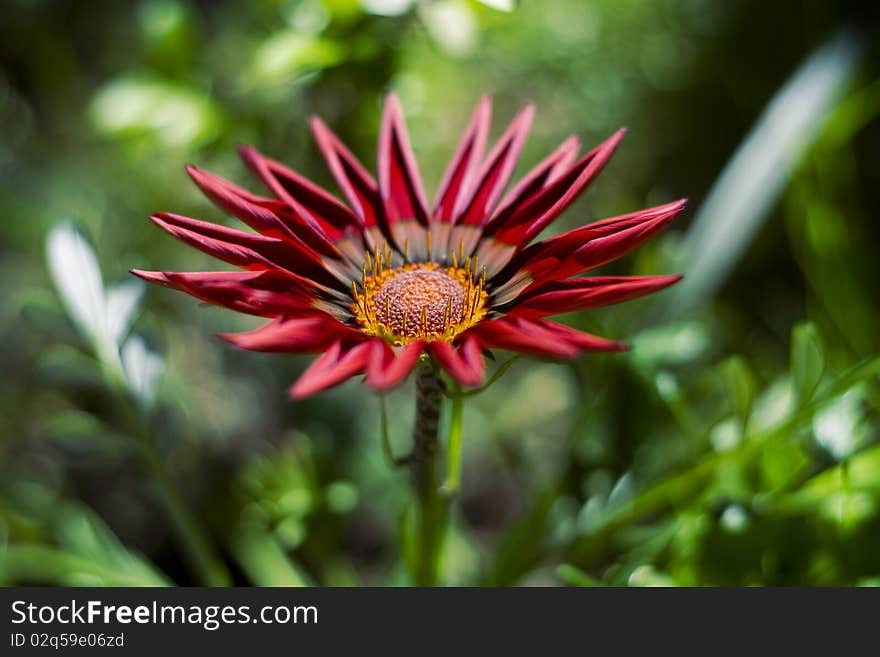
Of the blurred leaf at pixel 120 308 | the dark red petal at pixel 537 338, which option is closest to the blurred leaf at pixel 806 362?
the dark red petal at pixel 537 338

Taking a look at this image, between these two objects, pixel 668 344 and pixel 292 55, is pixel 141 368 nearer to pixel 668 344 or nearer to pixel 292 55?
pixel 292 55

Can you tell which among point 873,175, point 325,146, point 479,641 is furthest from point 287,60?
point 873,175

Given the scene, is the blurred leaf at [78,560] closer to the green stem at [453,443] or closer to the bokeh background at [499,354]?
the bokeh background at [499,354]

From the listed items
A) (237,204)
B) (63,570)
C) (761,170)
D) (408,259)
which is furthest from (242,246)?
(761,170)

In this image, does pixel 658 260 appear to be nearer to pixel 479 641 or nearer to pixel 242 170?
pixel 479 641

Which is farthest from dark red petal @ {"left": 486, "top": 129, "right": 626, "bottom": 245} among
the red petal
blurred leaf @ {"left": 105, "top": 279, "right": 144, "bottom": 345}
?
blurred leaf @ {"left": 105, "top": 279, "right": 144, "bottom": 345}

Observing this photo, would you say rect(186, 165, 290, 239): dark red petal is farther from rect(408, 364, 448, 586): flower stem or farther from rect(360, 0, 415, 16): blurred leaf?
rect(360, 0, 415, 16): blurred leaf
